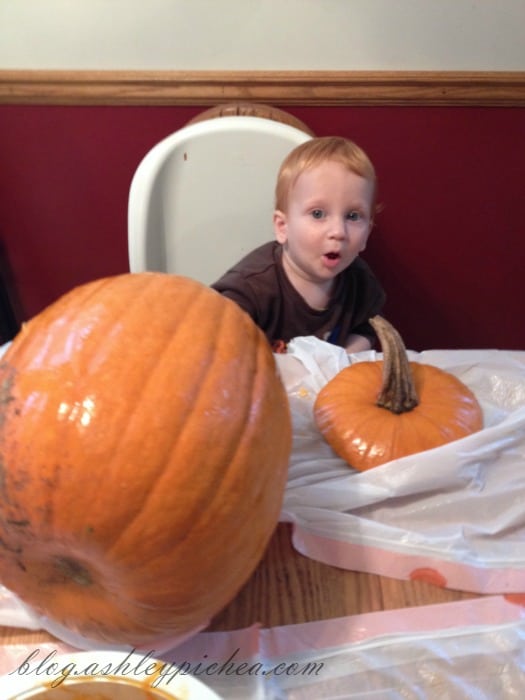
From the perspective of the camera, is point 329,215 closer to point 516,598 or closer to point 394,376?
point 394,376

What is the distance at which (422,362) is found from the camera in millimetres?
803

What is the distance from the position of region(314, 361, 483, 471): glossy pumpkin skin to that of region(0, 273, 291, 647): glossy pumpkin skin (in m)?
0.19

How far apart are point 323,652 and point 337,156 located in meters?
0.74

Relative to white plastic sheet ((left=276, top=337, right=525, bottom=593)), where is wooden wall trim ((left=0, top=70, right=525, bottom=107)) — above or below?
above

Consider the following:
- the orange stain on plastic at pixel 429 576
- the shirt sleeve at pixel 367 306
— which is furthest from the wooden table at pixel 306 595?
the shirt sleeve at pixel 367 306

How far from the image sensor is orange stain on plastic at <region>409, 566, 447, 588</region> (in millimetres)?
523

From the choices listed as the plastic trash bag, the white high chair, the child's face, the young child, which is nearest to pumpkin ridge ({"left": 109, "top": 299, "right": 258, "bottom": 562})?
the plastic trash bag

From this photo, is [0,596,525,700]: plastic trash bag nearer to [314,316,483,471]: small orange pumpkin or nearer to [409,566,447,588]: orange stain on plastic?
[409,566,447,588]: orange stain on plastic

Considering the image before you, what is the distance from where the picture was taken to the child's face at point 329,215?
95cm

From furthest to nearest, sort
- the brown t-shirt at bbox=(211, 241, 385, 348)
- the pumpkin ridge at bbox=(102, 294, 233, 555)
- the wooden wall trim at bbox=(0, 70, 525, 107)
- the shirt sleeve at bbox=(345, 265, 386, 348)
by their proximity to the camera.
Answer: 1. the wooden wall trim at bbox=(0, 70, 525, 107)
2. the shirt sleeve at bbox=(345, 265, 386, 348)
3. the brown t-shirt at bbox=(211, 241, 385, 348)
4. the pumpkin ridge at bbox=(102, 294, 233, 555)

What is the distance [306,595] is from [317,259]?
60 centimetres

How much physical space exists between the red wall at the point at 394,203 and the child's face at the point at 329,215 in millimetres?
476

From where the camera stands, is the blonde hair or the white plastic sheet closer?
the white plastic sheet

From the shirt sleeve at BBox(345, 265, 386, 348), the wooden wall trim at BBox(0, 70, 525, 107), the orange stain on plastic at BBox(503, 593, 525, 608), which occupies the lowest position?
the shirt sleeve at BBox(345, 265, 386, 348)
